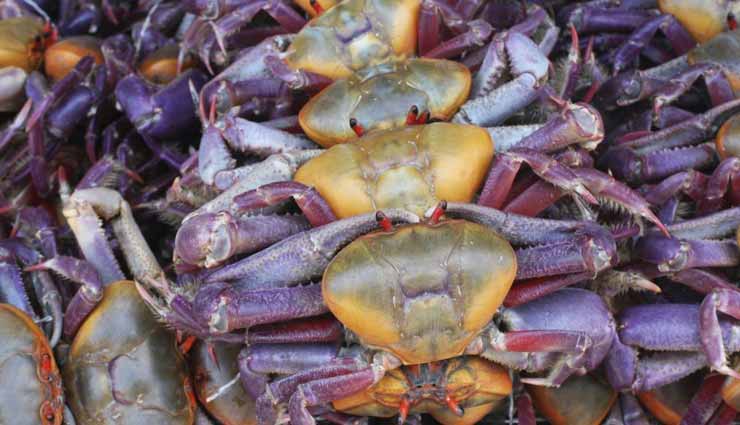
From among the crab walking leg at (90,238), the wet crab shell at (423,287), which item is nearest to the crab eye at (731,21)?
the wet crab shell at (423,287)

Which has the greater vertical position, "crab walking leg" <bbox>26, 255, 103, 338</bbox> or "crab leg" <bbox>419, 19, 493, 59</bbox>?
"crab leg" <bbox>419, 19, 493, 59</bbox>

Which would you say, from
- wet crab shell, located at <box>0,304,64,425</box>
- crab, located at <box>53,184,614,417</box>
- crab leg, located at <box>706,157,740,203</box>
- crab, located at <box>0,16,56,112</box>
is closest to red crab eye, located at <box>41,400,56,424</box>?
wet crab shell, located at <box>0,304,64,425</box>

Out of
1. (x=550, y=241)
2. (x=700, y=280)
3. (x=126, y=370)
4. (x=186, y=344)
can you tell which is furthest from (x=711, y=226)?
(x=126, y=370)

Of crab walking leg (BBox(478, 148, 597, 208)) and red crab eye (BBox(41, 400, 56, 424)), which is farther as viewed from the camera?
red crab eye (BBox(41, 400, 56, 424))

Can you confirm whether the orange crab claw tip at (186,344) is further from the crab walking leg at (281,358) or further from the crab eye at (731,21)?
the crab eye at (731,21)

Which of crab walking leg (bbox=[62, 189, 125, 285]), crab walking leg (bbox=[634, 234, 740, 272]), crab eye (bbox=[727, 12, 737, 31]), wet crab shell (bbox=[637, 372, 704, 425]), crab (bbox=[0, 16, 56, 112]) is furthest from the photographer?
crab (bbox=[0, 16, 56, 112])

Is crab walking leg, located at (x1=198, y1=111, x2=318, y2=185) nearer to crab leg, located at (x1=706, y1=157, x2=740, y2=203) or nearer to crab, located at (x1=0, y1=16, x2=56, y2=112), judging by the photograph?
crab, located at (x1=0, y1=16, x2=56, y2=112)

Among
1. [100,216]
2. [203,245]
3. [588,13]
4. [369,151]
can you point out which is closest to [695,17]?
[588,13]

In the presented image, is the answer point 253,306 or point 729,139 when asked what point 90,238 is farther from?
point 729,139
